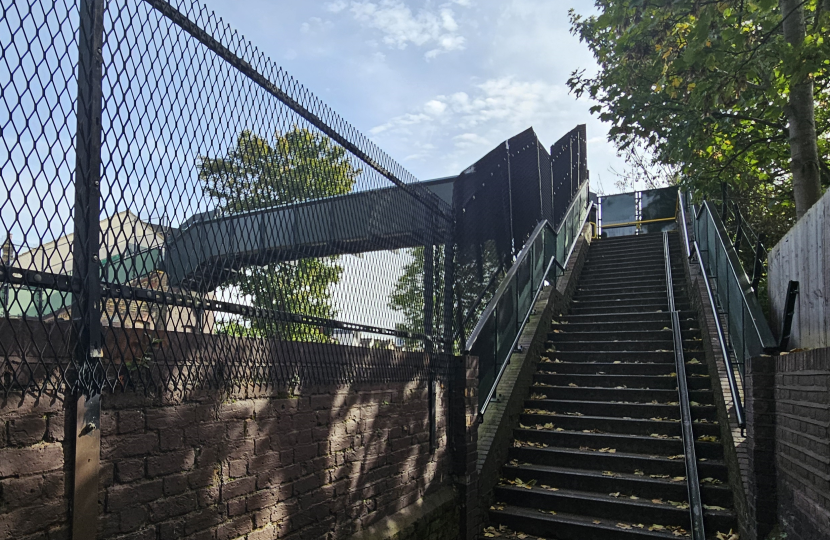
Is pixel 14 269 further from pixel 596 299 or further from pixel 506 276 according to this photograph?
pixel 596 299

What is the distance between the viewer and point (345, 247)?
3.64 m

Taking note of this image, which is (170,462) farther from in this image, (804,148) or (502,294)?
(804,148)

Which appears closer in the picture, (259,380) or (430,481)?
(259,380)

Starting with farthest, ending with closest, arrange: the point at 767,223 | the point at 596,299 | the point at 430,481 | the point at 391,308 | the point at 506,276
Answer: the point at 767,223
the point at 596,299
the point at 506,276
the point at 430,481
the point at 391,308

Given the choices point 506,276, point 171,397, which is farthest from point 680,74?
point 171,397

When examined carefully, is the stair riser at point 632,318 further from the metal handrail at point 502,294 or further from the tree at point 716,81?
the tree at point 716,81

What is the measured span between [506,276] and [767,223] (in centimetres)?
841

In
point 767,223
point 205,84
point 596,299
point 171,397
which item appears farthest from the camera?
point 767,223

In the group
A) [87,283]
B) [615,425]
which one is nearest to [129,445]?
[87,283]

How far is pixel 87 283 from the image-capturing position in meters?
1.99

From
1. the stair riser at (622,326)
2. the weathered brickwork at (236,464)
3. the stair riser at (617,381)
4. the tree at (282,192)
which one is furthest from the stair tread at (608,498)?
the stair riser at (622,326)

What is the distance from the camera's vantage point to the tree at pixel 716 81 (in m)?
6.47

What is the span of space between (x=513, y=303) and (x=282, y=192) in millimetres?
5065

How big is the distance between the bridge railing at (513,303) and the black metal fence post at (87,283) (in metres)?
3.68
